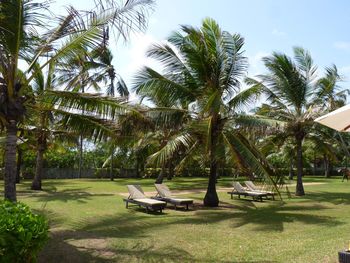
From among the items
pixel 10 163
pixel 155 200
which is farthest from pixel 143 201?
pixel 10 163

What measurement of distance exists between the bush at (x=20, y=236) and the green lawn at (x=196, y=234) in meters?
2.07

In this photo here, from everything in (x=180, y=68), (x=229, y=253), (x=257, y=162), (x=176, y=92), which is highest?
(x=180, y=68)

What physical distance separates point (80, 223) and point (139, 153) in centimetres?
1567

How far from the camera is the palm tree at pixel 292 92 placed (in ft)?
60.0

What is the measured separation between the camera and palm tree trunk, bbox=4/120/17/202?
340 inches

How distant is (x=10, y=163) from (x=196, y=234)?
4.51 meters

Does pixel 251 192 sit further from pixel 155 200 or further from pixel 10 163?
pixel 10 163

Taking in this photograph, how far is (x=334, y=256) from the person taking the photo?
21.5 feet

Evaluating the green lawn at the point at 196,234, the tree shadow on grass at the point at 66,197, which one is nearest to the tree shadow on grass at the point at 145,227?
the green lawn at the point at 196,234

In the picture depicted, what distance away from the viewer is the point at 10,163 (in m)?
8.70

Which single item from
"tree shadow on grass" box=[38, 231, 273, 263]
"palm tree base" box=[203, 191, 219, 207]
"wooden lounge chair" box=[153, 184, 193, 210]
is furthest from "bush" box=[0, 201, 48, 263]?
"palm tree base" box=[203, 191, 219, 207]

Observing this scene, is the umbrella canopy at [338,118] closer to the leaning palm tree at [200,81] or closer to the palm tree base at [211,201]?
the leaning palm tree at [200,81]

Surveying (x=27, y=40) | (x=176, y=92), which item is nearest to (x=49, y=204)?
(x=176, y=92)

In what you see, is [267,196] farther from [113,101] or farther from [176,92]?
[113,101]
